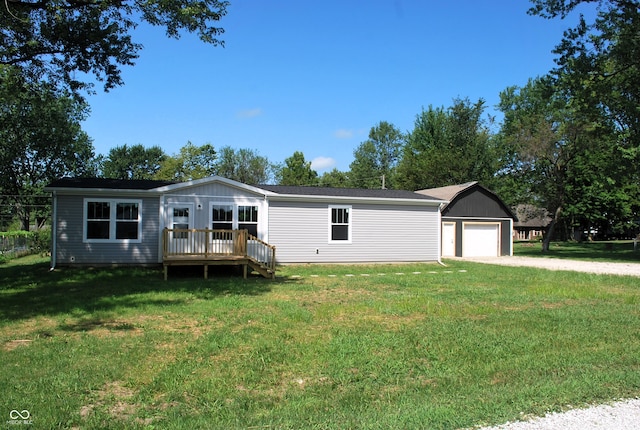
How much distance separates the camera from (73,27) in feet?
41.3

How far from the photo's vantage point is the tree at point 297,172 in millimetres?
51312

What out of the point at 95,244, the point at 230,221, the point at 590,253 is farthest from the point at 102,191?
the point at 590,253

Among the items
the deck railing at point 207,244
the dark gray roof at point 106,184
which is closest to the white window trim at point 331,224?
the deck railing at point 207,244

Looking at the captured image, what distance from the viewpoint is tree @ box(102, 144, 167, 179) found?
186ft

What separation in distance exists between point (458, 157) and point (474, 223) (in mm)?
14509

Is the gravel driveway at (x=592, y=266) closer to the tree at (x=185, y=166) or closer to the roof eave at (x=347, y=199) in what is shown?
the roof eave at (x=347, y=199)

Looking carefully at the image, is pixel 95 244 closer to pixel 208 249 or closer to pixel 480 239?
pixel 208 249

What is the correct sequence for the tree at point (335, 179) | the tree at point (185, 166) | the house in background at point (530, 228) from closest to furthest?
the tree at point (185, 166), the tree at point (335, 179), the house in background at point (530, 228)

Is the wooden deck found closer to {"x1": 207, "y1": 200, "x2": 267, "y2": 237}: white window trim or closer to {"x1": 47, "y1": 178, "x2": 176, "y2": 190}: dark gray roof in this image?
{"x1": 207, "y1": 200, "x2": 267, "y2": 237}: white window trim

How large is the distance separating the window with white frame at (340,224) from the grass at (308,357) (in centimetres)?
779

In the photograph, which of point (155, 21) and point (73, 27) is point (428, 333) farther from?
point (73, 27)

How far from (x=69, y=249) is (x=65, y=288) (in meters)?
4.61

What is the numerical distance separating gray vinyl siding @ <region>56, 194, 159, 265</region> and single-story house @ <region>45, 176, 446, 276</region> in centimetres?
3

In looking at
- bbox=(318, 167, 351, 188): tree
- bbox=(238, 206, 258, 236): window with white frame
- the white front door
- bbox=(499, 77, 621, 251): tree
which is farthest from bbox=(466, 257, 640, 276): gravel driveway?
bbox=(318, 167, 351, 188): tree
